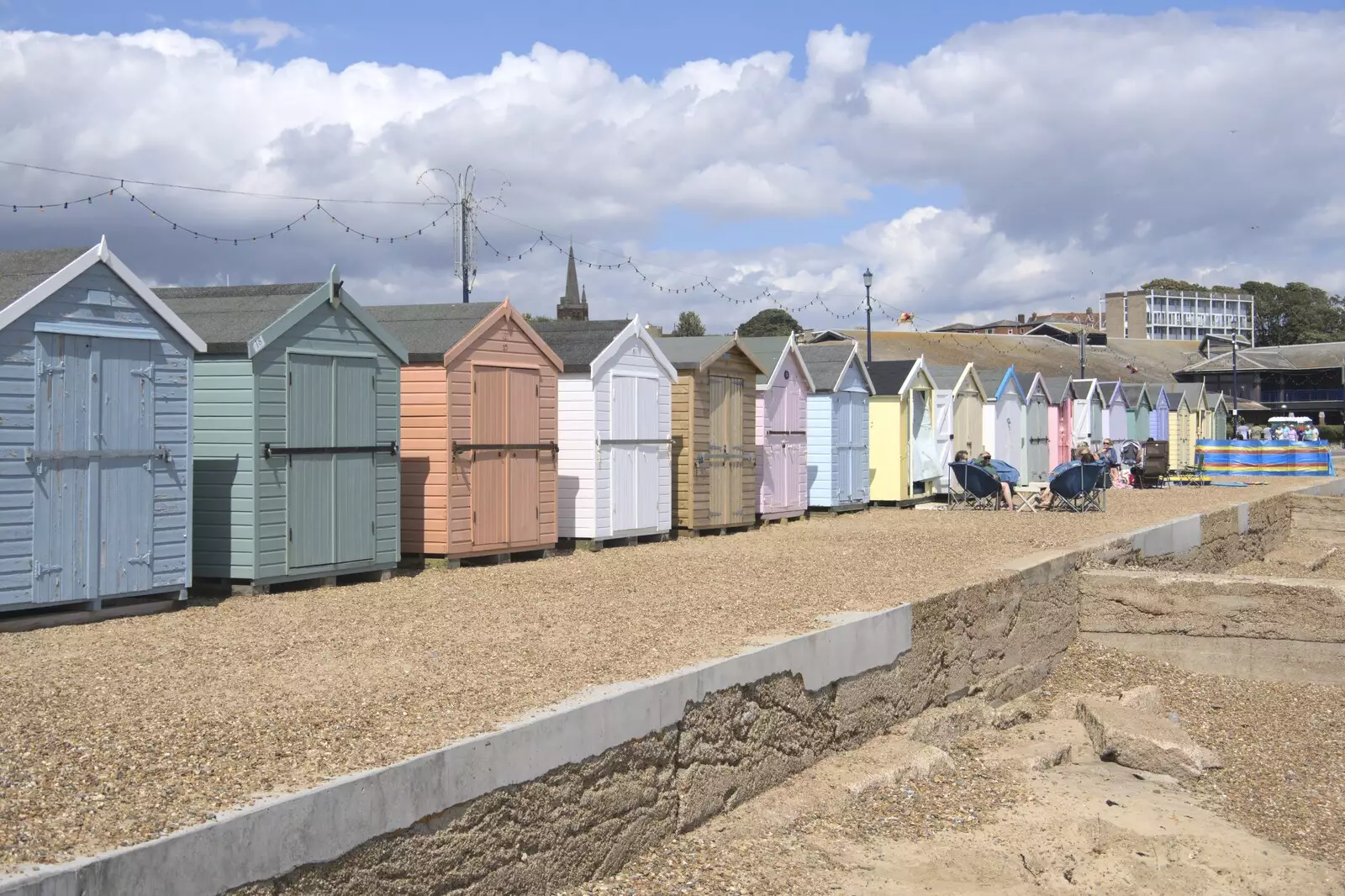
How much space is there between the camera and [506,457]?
517 inches

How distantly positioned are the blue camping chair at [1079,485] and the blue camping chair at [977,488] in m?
0.92

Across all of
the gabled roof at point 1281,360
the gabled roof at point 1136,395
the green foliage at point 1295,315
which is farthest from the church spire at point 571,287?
the green foliage at point 1295,315

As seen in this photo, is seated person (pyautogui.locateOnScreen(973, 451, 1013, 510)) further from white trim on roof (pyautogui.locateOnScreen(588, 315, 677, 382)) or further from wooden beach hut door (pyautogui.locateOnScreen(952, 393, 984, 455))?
white trim on roof (pyautogui.locateOnScreen(588, 315, 677, 382))

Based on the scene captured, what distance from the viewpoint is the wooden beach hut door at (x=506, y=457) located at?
1281 cm

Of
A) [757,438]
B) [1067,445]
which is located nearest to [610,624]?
[757,438]

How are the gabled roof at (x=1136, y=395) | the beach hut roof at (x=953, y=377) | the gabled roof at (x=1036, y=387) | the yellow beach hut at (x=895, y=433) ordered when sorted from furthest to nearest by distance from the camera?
the gabled roof at (x=1136, y=395) → the gabled roof at (x=1036, y=387) → the beach hut roof at (x=953, y=377) → the yellow beach hut at (x=895, y=433)

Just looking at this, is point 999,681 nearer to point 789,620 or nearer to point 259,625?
point 789,620

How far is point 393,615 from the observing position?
9320 mm

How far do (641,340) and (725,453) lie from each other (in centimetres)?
244

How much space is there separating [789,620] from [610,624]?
1.20m

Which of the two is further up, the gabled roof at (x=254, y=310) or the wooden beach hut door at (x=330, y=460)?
the gabled roof at (x=254, y=310)

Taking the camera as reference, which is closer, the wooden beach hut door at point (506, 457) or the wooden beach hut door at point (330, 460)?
the wooden beach hut door at point (330, 460)

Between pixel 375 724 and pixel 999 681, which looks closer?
pixel 375 724

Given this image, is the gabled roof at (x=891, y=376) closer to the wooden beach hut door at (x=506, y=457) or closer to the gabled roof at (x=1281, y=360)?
the wooden beach hut door at (x=506, y=457)
